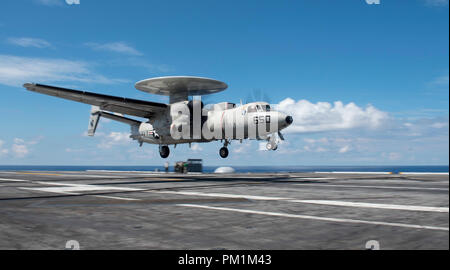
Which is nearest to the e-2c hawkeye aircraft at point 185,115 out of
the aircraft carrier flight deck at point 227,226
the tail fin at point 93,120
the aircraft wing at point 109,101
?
the aircraft wing at point 109,101

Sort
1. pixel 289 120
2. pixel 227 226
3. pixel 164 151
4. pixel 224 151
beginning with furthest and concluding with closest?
pixel 164 151, pixel 224 151, pixel 289 120, pixel 227 226

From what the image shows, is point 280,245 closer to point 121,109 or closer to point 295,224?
point 295,224

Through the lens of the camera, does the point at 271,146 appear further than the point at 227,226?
Yes

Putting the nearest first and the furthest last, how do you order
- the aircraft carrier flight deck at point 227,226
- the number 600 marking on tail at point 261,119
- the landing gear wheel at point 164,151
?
the aircraft carrier flight deck at point 227,226 < the number 600 marking on tail at point 261,119 < the landing gear wheel at point 164,151

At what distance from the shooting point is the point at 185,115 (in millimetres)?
31141

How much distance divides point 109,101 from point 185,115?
22.3 ft

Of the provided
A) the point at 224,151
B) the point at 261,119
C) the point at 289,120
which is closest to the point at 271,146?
the point at 261,119

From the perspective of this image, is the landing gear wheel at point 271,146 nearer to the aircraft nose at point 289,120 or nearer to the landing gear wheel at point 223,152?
the aircraft nose at point 289,120

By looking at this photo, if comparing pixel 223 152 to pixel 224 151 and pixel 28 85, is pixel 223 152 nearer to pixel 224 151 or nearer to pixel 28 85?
pixel 224 151

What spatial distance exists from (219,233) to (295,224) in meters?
1.92

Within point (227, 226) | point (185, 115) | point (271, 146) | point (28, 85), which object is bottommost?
point (227, 226)

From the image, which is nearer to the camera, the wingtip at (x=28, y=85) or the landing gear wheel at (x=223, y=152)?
the wingtip at (x=28, y=85)

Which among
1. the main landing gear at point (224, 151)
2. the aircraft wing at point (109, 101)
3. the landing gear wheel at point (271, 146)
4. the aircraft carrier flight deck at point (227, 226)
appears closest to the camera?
the aircraft carrier flight deck at point (227, 226)

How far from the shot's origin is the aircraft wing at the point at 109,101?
88.7ft
